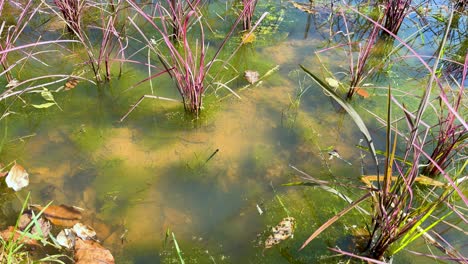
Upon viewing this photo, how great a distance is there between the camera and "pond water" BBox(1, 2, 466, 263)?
1.47 meters

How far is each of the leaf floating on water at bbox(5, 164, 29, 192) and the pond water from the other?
36mm

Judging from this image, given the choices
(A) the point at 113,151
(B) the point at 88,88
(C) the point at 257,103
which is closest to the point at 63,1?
(B) the point at 88,88

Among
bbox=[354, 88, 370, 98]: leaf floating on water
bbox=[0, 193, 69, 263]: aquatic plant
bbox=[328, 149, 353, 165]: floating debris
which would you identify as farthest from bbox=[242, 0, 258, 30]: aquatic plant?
bbox=[0, 193, 69, 263]: aquatic plant

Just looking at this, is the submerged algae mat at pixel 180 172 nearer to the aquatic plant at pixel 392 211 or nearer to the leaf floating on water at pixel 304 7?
the aquatic plant at pixel 392 211

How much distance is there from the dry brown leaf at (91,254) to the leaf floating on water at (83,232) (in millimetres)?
26

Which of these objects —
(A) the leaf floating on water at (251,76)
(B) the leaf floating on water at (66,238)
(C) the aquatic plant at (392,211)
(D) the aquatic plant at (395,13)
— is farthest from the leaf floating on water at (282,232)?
(D) the aquatic plant at (395,13)

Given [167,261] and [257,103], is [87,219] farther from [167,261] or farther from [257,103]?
[257,103]

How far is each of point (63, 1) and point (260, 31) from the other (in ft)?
3.81

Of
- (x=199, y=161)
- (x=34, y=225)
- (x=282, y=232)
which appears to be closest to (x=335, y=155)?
(x=282, y=232)

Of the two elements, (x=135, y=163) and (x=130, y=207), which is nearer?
(x=130, y=207)

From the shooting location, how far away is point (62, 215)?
4.86 ft

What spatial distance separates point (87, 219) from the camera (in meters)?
1.50

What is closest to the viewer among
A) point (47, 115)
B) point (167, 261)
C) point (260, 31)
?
point (167, 261)

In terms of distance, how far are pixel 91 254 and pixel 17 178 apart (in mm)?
470
